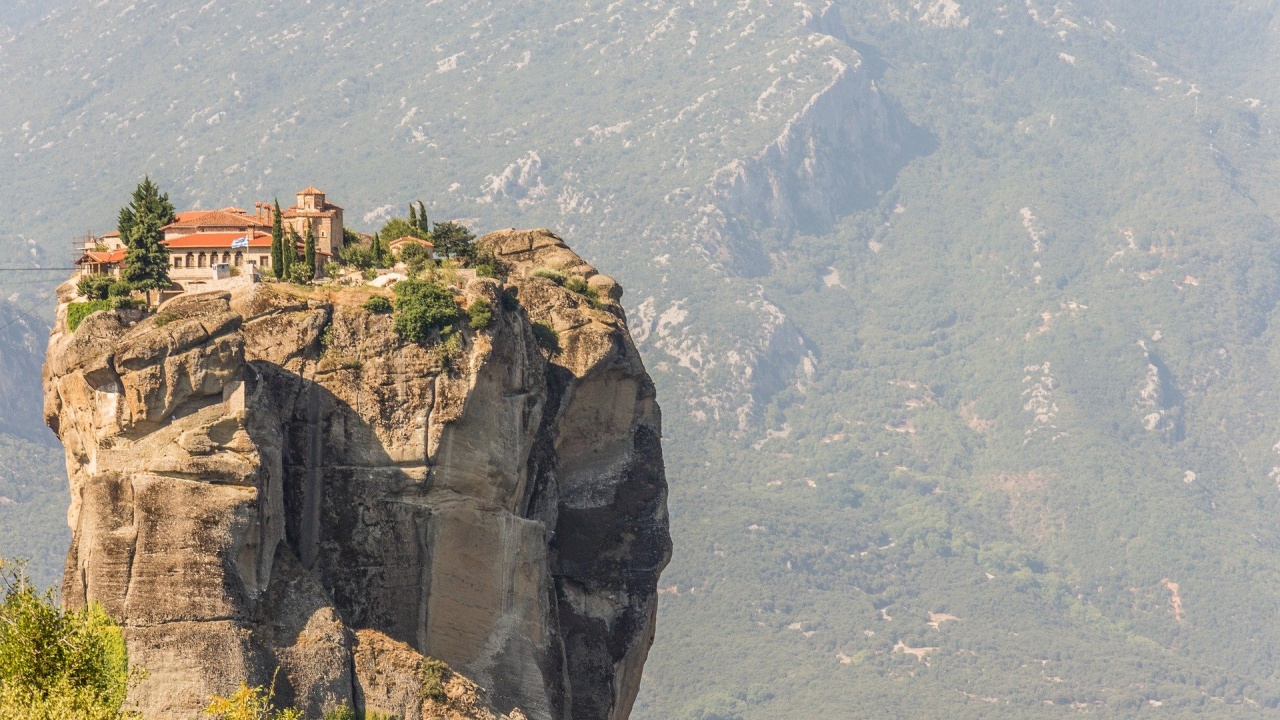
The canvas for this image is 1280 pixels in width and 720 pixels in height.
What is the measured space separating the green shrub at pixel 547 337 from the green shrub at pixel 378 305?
45.0 ft

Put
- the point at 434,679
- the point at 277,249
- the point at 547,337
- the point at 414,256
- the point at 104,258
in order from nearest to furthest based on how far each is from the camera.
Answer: the point at 434,679
the point at 277,249
the point at 104,258
the point at 414,256
the point at 547,337

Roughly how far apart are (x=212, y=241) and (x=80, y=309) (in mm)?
11241

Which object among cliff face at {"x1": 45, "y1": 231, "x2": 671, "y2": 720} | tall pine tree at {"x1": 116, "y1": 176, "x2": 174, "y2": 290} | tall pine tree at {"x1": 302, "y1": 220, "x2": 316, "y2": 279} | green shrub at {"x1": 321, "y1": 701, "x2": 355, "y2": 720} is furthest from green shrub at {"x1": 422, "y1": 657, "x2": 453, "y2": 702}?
tall pine tree at {"x1": 116, "y1": 176, "x2": 174, "y2": 290}

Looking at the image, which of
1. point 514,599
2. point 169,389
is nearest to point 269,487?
point 169,389

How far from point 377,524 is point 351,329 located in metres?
7.06

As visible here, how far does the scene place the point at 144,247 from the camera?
322ft

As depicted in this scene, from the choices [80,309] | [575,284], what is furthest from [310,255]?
[575,284]

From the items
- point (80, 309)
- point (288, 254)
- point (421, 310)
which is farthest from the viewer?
point (288, 254)

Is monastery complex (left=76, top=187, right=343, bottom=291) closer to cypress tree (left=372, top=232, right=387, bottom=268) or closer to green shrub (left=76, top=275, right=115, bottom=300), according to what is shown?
cypress tree (left=372, top=232, right=387, bottom=268)

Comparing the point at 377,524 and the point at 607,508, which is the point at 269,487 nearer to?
the point at 377,524

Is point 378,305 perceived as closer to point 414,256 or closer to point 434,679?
point 414,256

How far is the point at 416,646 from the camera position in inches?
3725

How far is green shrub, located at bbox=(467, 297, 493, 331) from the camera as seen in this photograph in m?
97.2

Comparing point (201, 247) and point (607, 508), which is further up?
point (201, 247)
